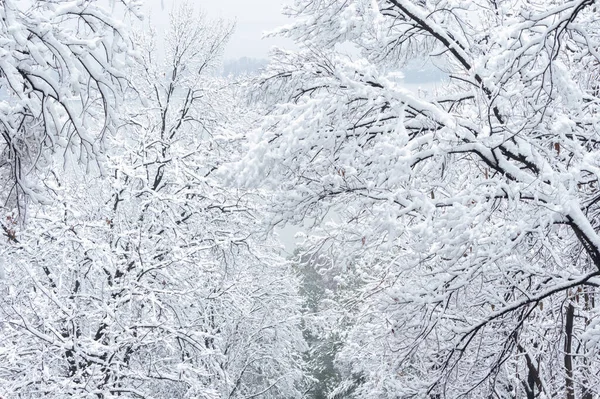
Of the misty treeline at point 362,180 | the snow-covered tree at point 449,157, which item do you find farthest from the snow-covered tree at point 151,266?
the snow-covered tree at point 449,157

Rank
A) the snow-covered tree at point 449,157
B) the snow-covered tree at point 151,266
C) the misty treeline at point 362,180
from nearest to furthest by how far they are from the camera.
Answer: the misty treeline at point 362,180
the snow-covered tree at point 449,157
the snow-covered tree at point 151,266

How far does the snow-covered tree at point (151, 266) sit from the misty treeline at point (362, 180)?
0.07m

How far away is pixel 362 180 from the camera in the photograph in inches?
168

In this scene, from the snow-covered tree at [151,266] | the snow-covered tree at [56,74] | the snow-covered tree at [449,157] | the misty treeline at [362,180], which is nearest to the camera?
the snow-covered tree at [56,74]

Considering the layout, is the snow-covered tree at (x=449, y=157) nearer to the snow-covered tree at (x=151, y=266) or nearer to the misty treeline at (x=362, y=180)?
the misty treeline at (x=362, y=180)

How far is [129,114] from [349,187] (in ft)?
26.7

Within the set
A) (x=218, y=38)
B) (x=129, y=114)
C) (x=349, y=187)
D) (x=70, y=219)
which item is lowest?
(x=349, y=187)

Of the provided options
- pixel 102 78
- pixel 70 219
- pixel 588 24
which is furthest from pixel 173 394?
pixel 588 24

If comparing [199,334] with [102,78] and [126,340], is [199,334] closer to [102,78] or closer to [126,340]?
[126,340]

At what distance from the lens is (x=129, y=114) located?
1110 centimetres

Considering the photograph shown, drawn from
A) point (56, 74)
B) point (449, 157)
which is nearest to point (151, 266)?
point (56, 74)

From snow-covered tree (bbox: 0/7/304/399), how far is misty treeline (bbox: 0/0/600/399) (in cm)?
7

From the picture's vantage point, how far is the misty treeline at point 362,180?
3.37 m

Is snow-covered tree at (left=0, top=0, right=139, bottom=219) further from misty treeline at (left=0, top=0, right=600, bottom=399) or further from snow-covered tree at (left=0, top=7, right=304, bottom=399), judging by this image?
snow-covered tree at (left=0, top=7, right=304, bottom=399)
